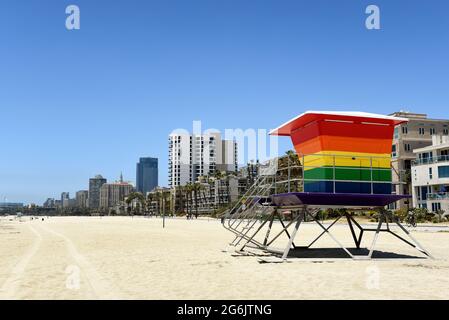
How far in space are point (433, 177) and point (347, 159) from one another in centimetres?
6068

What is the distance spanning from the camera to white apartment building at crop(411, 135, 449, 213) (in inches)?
2662

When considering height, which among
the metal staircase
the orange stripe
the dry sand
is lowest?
the dry sand

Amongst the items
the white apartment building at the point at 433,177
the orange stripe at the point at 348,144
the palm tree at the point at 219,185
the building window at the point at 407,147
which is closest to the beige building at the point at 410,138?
the building window at the point at 407,147

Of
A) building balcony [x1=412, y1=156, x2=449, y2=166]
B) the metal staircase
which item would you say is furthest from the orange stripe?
building balcony [x1=412, y1=156, x2=449, y2=166]

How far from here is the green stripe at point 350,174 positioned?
1617 centimetres

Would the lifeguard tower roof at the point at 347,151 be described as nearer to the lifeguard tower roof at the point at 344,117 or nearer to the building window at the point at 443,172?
the lifeguard tower roof at the point at 344,117

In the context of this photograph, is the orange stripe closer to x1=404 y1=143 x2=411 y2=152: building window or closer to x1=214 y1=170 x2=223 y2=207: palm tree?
x1=404 y1=143 x2=411 y2=152: building window

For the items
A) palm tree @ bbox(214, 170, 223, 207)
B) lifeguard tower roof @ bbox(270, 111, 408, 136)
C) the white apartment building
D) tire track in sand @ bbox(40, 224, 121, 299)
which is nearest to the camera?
tire track in sand @ bbox(40, 224, 121, 299)

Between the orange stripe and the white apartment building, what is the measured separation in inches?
2265

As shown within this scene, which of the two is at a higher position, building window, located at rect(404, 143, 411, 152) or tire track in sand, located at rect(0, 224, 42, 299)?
building window, located at rect(404, 143, 411, 152)

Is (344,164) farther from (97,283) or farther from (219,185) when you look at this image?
(219,185)

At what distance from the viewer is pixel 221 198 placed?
514 feet
